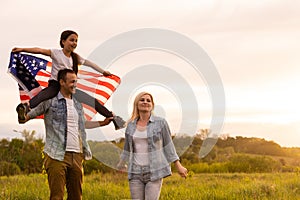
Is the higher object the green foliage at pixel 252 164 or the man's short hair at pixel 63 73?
the man's short hair at pixel 63 73

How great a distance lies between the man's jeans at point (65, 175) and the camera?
520 centimetres

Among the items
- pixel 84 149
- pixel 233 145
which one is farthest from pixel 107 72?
pixel 233 145

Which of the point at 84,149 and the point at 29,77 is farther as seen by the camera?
the point at 29,77

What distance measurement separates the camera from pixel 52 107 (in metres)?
5.38

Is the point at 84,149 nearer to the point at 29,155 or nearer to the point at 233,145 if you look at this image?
the point at 29,155

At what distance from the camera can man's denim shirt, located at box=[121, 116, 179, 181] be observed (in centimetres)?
546

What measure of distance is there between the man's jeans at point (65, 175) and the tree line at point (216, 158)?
981cm

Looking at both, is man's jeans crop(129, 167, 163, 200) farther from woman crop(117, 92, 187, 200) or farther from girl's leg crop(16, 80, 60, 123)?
girl's leg crop(16, 80, 60, 123)

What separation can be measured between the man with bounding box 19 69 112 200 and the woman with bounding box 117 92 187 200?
504 millimetres

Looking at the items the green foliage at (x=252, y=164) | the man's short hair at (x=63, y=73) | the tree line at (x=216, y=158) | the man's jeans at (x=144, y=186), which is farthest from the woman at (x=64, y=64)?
the green foliage at (x=252, y=164)

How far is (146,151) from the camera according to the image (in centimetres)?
550

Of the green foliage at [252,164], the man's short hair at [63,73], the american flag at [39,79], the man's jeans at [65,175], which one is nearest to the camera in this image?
the man's jeans at [65,175]

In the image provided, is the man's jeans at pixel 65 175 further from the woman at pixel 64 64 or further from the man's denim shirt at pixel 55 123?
the woman at pixel 64 64

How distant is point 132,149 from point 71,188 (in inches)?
30.1
